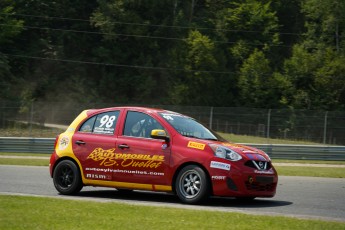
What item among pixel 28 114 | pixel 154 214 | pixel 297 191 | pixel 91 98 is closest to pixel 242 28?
pixel 91 98

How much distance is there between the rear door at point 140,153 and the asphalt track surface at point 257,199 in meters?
0.42

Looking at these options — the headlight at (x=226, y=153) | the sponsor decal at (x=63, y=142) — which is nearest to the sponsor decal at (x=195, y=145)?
the headlight at (x=226, y=153)

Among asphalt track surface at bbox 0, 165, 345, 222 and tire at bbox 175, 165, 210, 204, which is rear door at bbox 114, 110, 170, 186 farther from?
asphalt track surface at bbox 0, 165, 345, 222

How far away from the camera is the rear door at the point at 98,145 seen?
473 inches

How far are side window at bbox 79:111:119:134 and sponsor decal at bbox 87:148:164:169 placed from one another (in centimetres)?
40

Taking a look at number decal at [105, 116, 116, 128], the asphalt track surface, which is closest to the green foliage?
the asphalt track surface

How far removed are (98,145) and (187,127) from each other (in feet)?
5.24

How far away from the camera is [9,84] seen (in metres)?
48.2

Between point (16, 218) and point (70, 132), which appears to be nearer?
point (16, 218)

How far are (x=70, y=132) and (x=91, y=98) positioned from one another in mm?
38410

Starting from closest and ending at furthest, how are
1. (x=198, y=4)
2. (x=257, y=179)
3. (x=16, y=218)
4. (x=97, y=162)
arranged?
(x=16, y=218)
(x=257, y=179)
(x=97, y=162)
(x=198, y=4)

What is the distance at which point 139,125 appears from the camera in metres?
12.0

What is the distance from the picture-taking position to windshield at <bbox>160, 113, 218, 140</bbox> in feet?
38.3

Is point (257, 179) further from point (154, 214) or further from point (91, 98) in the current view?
point (91, 98)
